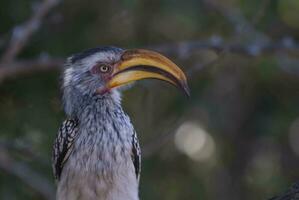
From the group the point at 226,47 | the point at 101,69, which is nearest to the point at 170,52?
the point at 226,47

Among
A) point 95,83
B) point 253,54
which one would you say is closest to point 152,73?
point 95,83

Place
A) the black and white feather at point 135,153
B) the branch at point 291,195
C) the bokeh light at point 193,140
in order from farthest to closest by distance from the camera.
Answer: the bokeh light at point 193,140 < the black and white feather at point 135,153 < the branch at point 291,195

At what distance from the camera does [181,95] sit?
11.0 m

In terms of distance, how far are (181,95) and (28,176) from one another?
5.29 feet

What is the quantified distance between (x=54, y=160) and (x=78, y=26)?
144 inches

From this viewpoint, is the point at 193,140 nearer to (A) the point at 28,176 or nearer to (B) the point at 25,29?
(A) the point at 28,176

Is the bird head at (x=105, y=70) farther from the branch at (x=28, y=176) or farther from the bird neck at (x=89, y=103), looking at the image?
the branch at (x=28, y=176)

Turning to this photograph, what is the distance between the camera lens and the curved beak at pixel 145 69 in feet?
23.5

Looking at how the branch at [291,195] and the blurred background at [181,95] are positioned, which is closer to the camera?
the branch at [291,195]

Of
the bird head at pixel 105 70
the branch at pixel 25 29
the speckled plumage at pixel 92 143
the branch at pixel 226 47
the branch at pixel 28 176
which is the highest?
the branch at pixel 25 29

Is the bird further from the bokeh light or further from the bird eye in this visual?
the bokeh light

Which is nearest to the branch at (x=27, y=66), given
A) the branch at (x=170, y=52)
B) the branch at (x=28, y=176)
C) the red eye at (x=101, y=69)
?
the branch at (x=170, y=52)

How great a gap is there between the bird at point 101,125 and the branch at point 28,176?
2786mm

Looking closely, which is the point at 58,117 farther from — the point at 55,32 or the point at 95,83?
the point at 95,83
